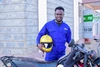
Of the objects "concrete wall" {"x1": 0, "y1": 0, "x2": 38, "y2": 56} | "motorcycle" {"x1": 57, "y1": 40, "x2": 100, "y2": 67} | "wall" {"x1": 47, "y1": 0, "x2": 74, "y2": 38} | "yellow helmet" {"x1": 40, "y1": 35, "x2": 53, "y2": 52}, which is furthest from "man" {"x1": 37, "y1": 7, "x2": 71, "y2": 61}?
"wall" {"x1": 47, "y1": 0, "x2": 74, "y2": 38}

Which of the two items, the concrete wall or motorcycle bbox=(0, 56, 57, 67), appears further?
the concrete wall

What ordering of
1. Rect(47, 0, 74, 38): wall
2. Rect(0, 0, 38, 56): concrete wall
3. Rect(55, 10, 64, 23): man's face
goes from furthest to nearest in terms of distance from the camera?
Rect(47, 0, 74, 38): wall → Rect(0, 0, 38, 56): concrete wall → Rect(55, 10, 64, 23): man's face

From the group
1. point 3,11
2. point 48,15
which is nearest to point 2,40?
point 3,11

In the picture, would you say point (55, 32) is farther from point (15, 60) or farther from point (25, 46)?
point (25, 46)

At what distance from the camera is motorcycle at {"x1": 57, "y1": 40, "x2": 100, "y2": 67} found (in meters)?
2.27

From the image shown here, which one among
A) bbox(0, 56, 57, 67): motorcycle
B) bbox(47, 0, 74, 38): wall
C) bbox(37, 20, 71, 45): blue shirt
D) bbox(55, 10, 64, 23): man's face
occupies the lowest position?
bbox(0, 56, 57, 67): motorcycle

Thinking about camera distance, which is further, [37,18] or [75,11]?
[75,11]

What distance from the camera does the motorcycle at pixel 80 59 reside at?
227 cm

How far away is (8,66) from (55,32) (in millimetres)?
1379

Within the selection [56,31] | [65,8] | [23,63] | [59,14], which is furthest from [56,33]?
[65,8]

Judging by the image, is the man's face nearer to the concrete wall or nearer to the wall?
the concrete wall

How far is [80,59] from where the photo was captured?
7.65ft

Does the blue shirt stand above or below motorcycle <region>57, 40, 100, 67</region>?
above

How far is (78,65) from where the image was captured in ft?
7.72
